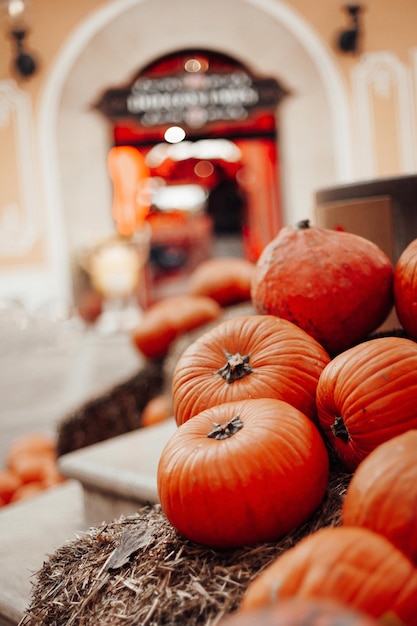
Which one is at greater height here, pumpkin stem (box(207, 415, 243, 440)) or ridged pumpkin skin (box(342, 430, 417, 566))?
pumpkin stem (box(207, 415, 243, 440))

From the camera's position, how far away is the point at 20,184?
306 inches

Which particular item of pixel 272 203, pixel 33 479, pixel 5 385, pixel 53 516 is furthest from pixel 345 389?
pixel 272 203

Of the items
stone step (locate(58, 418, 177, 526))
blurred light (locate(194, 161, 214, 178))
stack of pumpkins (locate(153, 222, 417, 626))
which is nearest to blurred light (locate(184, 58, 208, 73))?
blurred light (locate(194, 161, 214, 178))

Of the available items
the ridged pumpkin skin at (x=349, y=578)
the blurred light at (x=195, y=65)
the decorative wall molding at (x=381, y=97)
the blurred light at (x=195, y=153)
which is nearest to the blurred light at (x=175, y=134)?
the blurred light at (x=195, y=65)

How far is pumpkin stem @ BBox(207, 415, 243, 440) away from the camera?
3.23 feet

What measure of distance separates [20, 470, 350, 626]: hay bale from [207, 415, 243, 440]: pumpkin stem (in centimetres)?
17

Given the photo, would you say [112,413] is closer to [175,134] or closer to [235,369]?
[235,369]

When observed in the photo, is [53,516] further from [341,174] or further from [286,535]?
[341,174]

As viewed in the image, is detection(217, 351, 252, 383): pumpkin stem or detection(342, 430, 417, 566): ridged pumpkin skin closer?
detection(342, 430, 417, 566): ridged pumpkin skin

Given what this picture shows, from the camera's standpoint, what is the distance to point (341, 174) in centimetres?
821

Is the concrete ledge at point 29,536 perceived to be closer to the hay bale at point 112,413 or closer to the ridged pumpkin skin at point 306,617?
the hay bale at point 112,413

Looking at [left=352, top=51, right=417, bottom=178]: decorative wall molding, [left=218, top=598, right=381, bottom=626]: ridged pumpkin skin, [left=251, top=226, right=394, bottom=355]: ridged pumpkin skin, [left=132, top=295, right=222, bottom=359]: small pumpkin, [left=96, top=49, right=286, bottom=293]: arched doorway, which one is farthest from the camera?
[left=96, top=49, right=286, bottom=293]: arched doorway

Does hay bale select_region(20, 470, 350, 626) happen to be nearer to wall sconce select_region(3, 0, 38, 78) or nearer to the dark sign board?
wall sconce select_region(3, 0, 38, 78)

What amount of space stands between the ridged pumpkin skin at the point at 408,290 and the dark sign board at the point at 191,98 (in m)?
7.26
